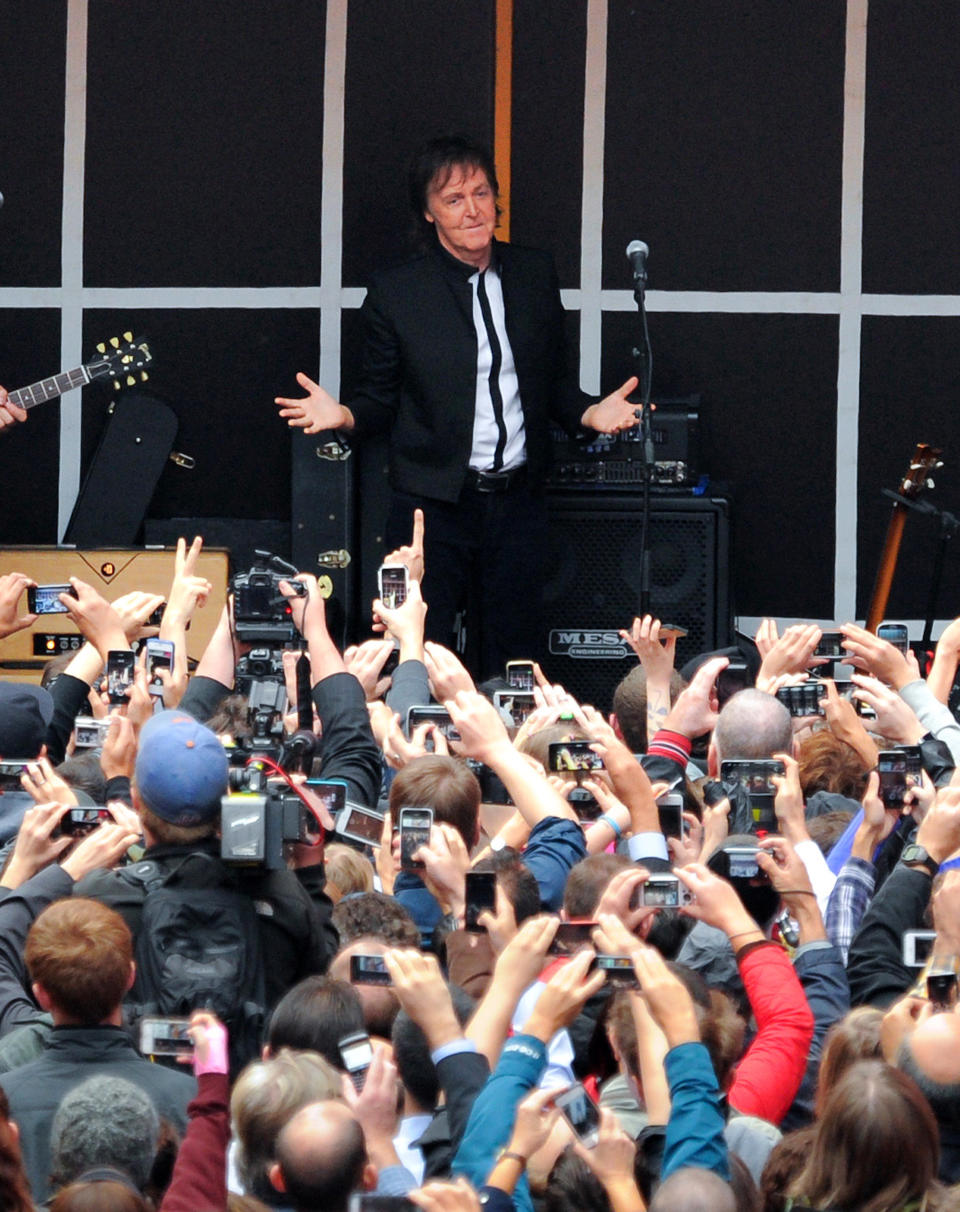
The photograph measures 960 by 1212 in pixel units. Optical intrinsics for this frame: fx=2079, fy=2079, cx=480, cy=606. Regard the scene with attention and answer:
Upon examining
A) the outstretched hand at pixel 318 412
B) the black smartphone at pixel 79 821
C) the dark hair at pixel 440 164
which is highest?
the dark hair at pixel 440 164

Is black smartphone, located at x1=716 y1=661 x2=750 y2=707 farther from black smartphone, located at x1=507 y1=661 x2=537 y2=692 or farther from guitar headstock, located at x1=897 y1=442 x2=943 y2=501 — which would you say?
guitar headstock, located at x1=897 y1=442 x2=943 y2=501

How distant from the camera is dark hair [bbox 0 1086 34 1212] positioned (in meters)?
2.46

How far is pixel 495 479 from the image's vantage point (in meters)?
7.29

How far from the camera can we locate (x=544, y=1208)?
8.80ft

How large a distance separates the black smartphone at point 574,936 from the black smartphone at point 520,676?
1.81m

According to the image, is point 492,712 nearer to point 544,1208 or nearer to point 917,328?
point 544,1208

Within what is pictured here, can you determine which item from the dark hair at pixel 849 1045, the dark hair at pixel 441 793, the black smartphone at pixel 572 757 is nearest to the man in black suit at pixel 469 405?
the black smartphone at pixel 572 757

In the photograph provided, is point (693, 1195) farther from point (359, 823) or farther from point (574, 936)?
point (359, 823)

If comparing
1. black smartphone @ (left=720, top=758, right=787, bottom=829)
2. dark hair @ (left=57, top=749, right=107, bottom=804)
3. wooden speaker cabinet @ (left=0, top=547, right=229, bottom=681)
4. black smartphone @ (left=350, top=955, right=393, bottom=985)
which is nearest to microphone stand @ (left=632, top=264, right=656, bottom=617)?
wooden speaker cabinet @ (left=0, top=547, right=229, bottom=681)

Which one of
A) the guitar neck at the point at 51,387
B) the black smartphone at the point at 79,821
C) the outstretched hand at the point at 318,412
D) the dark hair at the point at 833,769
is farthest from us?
the guitar neck at the point at 51,387

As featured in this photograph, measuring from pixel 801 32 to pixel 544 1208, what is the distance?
20.6ft

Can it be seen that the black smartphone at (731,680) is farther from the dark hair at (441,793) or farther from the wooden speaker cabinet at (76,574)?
the wooden speaker cabinet at (76,574)

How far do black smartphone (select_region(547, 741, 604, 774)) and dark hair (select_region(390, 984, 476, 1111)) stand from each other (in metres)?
1.04

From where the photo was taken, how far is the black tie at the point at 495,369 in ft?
23.9
